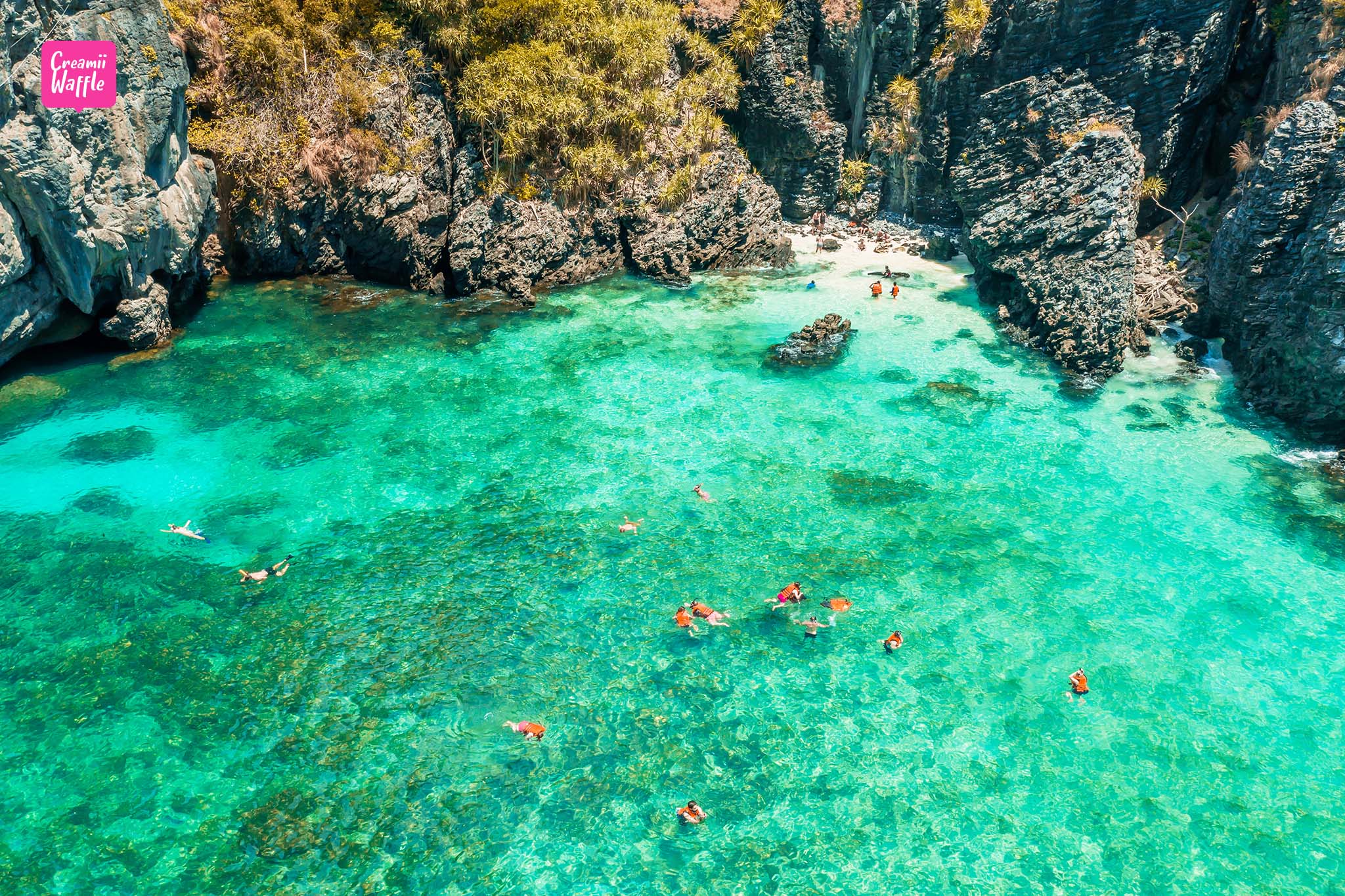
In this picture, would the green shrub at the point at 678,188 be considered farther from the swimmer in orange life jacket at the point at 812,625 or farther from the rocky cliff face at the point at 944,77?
the swimmer in orange life jacket at the point at 812,625

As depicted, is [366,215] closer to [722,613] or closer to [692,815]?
[722,613]

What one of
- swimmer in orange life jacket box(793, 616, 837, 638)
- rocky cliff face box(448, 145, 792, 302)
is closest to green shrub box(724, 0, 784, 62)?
rocky cliff face box(448, 145, 792, 302)

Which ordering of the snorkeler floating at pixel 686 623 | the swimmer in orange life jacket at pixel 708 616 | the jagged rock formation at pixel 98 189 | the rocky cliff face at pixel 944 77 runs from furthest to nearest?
the rocky cliff face at pixel 944 77, the jagged rock formation at pixel 98 189, the swimmer in orange life jacket at pixel 708 616, the snorkeler floating at pixel 686 623

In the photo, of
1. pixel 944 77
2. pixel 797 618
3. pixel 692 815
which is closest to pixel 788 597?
pixel 797 618

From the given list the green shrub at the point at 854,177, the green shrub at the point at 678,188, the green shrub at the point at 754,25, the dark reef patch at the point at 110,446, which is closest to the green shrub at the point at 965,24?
the green shrub at the point at 854,177

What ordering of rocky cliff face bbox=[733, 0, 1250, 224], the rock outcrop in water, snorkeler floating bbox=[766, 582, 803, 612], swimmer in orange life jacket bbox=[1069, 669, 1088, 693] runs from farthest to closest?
rocky cliff face bbox=[733, 0, 1250, 224], the rock outcrop in water, snorkeler floating bbox=[766, 582, 803, 612], swimmer in orange life jacket bbox=[1069, 669, 1088, 693]

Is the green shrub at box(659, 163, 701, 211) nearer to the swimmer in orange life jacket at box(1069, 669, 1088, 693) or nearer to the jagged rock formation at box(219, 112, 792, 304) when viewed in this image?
the jagged rock formation at box(219, 112, 792, 304)

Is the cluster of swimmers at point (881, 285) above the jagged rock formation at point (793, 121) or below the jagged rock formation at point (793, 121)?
below

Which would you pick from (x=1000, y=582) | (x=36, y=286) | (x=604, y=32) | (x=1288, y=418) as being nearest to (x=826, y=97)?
(x=604, y=32)
